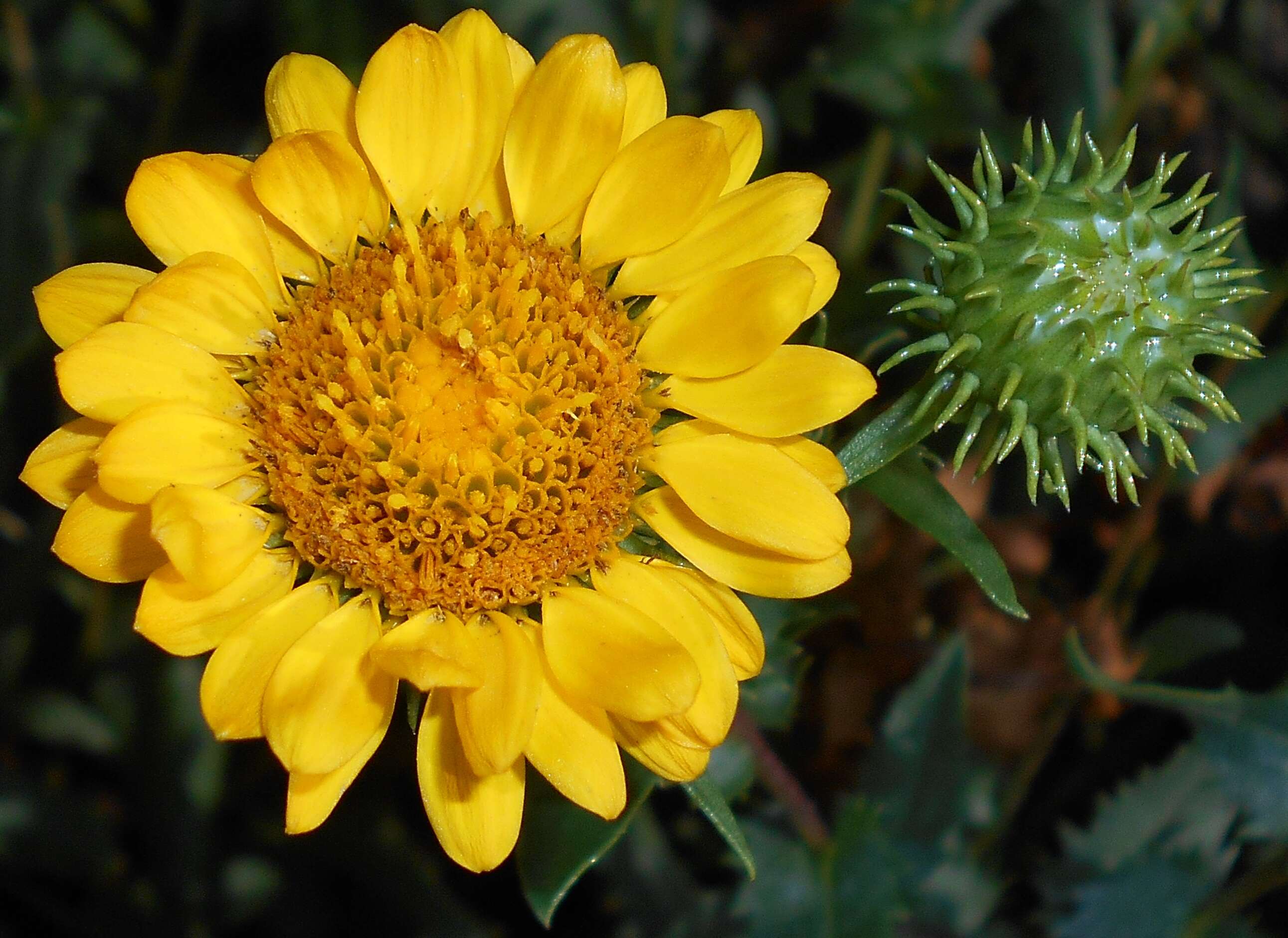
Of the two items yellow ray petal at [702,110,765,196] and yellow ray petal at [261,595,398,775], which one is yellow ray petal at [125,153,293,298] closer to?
yellow ray petal at [261,595,398,775]

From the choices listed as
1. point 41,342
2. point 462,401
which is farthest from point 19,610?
point 462,401

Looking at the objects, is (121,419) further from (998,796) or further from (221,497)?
(998,796)

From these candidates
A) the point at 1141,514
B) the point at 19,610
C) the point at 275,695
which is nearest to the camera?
the point at 275,695

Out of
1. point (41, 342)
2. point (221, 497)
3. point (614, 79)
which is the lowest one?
point (41, 342)

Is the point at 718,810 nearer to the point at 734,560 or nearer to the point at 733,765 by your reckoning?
the point at 734,560

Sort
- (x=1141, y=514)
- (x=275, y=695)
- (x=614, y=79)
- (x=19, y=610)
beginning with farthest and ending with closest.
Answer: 1. (x=1141, y=514)
2. (x=19, y=610)
3. (x=614, y=79)
4. (x=275, y=695)

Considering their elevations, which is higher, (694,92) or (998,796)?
(694,92)
